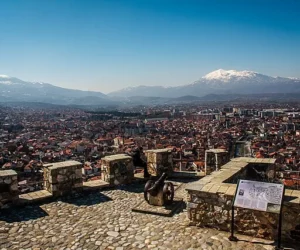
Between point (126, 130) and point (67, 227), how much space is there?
2746 inches

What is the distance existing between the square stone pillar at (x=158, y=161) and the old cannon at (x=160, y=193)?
8.11ft

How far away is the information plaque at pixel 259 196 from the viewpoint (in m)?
4.89

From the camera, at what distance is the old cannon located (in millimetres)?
7424

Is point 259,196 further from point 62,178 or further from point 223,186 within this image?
point 62,178

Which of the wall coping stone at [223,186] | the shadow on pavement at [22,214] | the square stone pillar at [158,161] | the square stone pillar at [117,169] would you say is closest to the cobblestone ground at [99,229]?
the shadow on pavement at [22,214]

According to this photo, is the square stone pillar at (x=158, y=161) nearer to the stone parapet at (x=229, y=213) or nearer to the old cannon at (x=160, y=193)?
the old cannon at (x=160, y=193)

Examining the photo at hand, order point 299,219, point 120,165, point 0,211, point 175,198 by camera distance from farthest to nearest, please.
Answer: point 120,165 → point 175,198 → point 0,211 → point 299,219

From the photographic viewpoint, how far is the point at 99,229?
617 centimetres

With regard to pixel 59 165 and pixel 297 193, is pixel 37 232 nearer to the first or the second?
pixel 59 165

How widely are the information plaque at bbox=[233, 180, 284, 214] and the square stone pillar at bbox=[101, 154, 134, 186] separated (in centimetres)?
478

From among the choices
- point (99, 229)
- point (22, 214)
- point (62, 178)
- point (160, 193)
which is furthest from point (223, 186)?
point (22, 214)

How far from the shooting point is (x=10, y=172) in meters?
7.60

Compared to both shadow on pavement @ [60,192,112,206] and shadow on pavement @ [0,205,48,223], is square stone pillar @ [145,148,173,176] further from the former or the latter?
shadow on pavement @ [0,205,48,223]

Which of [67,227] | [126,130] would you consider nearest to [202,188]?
[67,227]
